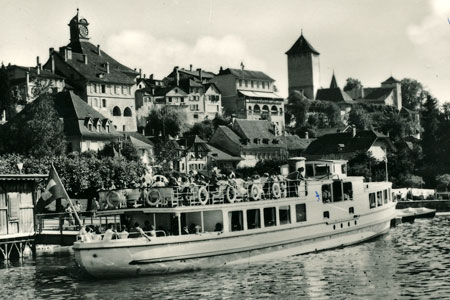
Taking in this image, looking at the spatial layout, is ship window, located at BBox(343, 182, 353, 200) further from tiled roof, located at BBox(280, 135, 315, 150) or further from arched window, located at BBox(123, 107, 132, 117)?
tiled roof, located at BBox(280, 135, 315, 150)

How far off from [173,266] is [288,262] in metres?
6.44

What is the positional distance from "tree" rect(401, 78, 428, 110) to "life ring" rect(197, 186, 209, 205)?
529ft

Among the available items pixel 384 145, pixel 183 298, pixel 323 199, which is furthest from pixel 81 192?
pixel 384 145

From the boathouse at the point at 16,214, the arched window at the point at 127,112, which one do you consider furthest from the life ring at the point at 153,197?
the arched window at the point at 127,112

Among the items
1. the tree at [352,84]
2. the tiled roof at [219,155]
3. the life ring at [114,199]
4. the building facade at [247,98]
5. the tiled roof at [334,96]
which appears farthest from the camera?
the tree at [352,84]

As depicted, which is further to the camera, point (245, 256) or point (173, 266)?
point (245, 256)

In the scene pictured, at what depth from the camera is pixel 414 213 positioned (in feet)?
198

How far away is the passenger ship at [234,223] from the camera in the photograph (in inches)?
1206

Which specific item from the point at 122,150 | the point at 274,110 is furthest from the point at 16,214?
the point at 274,110

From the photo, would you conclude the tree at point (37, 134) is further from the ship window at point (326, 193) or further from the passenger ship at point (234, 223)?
the passenger ship at point (234, 223)

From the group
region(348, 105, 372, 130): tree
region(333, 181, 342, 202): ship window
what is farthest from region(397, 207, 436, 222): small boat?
region(348, 105, 372, 130): tree

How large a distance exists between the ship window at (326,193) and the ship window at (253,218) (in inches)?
218

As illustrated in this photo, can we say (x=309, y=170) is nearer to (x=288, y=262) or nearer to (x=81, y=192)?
(x=288, y=262)

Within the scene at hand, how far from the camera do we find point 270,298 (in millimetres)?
26766
